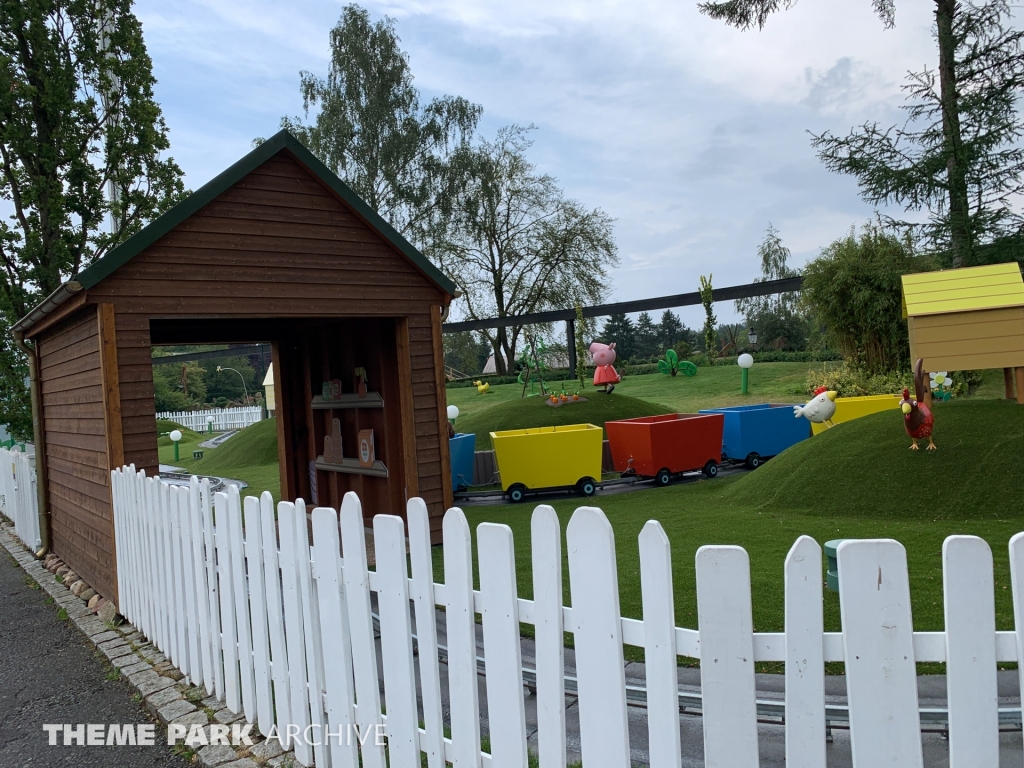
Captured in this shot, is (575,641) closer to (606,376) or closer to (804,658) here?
(804,658)

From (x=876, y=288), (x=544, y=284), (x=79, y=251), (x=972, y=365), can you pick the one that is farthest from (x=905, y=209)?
(x=544, y=284)

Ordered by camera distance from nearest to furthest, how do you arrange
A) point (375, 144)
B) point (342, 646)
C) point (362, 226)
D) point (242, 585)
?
1. point (342, 646)
2. point (242, 585)
3. point (362, 226)
4. point (375, 144)

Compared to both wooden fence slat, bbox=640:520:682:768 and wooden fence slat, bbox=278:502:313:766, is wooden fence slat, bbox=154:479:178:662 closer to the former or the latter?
wooden fence slat, bbox=278:502:313:766

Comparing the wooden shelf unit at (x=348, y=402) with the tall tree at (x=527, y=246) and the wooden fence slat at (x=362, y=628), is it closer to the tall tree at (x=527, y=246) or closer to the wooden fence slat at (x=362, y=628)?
the wooden fence slat at (x=362, y=628)

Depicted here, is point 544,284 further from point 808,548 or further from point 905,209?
point 808,548

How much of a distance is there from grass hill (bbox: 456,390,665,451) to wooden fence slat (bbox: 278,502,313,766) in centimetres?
1270

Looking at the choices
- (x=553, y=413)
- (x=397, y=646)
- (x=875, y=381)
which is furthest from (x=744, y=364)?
(x=397, y=646)

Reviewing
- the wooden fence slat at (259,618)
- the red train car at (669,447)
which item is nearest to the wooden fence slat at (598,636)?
the wooden fence slat at (259,618)

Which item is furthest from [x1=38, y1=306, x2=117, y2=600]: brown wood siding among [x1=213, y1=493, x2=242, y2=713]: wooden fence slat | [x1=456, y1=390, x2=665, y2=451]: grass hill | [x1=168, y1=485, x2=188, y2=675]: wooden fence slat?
[x1=456, y1=390, x2=665, y2=451]: grass hill

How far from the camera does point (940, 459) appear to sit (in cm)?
849

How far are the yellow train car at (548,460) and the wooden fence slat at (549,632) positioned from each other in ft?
30.1

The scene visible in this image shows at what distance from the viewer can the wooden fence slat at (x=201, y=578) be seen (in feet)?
14.2

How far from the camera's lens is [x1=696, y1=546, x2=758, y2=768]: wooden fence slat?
1922mm

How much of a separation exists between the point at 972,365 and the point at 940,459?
46.9 inches
